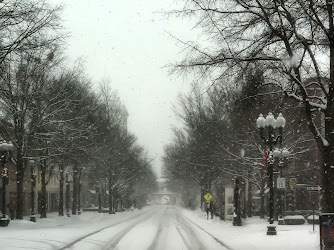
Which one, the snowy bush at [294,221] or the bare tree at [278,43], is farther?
the snowy bush at [294,221]

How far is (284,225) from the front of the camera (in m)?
32.5

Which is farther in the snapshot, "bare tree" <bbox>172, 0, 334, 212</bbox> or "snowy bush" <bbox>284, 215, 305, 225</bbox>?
"snowy bush" <bbox>284, 215, 305, 225</bbox>

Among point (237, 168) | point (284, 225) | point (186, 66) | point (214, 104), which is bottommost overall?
point (284, 225)

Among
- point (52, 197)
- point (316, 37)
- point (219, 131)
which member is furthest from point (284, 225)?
point (52, 197)

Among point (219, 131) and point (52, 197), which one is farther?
point (52, 197)

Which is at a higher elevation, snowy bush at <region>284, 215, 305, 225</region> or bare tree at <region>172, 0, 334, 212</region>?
bare tree at <region>172, 0, 334, 212</region>

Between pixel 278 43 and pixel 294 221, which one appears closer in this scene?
pixel 278 43

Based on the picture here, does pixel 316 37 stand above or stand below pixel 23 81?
below

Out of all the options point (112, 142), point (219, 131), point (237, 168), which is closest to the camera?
point (237, 168)

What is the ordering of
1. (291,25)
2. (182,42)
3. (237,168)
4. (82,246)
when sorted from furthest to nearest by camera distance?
1. (237,168)
2. (82,246)
3. (182,42)
4. (291,25)

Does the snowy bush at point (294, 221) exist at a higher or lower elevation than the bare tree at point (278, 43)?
lower

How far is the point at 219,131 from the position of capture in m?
40.6

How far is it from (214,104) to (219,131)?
2.85 meters

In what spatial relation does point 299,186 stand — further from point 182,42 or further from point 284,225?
point 182,42
